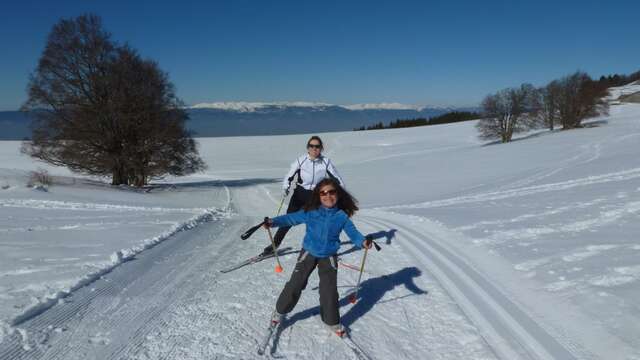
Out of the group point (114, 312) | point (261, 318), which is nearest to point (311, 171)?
point (261, 318)

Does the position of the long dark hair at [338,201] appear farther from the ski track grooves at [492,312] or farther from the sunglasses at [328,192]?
the ski track grooves at [492,312]

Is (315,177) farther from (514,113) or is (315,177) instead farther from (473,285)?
(514,113)

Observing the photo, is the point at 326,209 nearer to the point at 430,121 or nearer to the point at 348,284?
the point at 348,284

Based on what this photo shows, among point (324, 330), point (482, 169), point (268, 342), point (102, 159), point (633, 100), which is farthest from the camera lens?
point (633, 100)

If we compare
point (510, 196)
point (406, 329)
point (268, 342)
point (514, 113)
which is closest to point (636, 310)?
point (406, 329)

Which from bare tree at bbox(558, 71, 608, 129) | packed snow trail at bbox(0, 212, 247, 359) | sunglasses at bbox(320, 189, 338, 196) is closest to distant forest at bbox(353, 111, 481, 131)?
bare tree at bbox(558, 71, 608, 129)

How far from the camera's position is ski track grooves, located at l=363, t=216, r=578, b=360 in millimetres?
4070

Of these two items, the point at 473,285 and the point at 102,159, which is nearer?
the point at 473,285

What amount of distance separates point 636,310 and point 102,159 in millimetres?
22002

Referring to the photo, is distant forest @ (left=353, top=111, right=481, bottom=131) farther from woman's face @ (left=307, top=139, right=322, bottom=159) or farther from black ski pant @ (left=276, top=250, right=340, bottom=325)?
black ski pant @ (left=276, top=250, right=340, bottom=325)

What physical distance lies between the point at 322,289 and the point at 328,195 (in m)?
0.98

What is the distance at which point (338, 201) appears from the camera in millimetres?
4742

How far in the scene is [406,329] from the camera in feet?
14.9

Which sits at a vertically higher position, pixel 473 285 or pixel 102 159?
pixel 102 159
